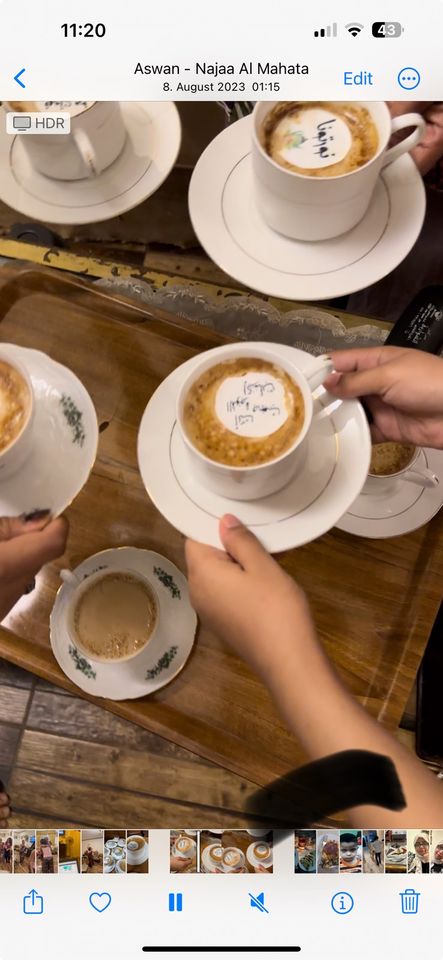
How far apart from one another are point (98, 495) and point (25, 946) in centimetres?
33

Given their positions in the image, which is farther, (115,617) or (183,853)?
(115,617)

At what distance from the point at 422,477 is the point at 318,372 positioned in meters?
0.17

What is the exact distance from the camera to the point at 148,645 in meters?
0.54

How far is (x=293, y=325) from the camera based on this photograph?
54 centimetres

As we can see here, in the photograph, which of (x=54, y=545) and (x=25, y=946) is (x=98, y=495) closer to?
(x=54, y=545)

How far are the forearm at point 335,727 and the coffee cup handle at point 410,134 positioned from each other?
34 cm

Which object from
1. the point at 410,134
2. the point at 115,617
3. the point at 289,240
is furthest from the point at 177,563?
the point at 410,134

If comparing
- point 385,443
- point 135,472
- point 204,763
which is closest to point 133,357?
point 135,472

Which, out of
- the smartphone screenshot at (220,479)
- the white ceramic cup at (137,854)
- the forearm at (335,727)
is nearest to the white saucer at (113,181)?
the smartphone screenshot at (220,479)

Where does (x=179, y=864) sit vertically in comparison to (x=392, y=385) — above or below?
below

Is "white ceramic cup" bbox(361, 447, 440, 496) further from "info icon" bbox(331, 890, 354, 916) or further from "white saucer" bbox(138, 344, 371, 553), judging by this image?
"info icon" bbox(331, 890, 354, 916)

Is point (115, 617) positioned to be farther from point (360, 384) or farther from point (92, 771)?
point (360, 384)

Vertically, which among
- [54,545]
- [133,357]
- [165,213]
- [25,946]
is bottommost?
[25,946]

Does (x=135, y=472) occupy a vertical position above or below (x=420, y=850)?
above
